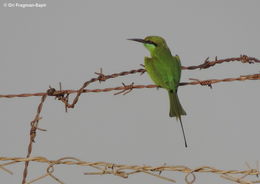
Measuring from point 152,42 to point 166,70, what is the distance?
0.86m

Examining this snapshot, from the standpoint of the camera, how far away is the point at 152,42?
19.4 ft

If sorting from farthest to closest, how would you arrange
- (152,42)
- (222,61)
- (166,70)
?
1. (152,42)
2. (166,70)
3. (222,61)

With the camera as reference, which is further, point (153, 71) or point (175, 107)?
point (153, 71)

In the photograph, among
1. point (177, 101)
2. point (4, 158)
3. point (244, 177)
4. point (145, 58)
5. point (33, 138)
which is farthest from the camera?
point (145, 58)

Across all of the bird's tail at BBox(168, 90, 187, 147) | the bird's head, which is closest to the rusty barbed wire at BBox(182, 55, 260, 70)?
the bird's tail at BBox(168, 90, 187, 147)

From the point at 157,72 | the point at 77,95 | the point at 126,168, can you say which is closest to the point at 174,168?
the point at 126,168

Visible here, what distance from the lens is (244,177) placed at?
2883 millimetres

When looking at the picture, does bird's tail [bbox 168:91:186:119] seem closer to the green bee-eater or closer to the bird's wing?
the green bee-eater

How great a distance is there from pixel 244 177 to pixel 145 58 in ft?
8.87

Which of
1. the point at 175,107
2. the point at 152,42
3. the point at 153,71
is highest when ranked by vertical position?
the point at 152,42

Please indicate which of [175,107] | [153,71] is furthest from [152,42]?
[175,107]

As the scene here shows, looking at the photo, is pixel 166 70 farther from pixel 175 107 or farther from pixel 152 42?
pixel 152 42

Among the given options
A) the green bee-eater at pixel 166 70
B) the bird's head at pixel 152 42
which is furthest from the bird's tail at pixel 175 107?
the bird's head at pixel 152 42

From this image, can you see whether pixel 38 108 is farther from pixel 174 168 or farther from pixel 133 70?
pixel 174 168
